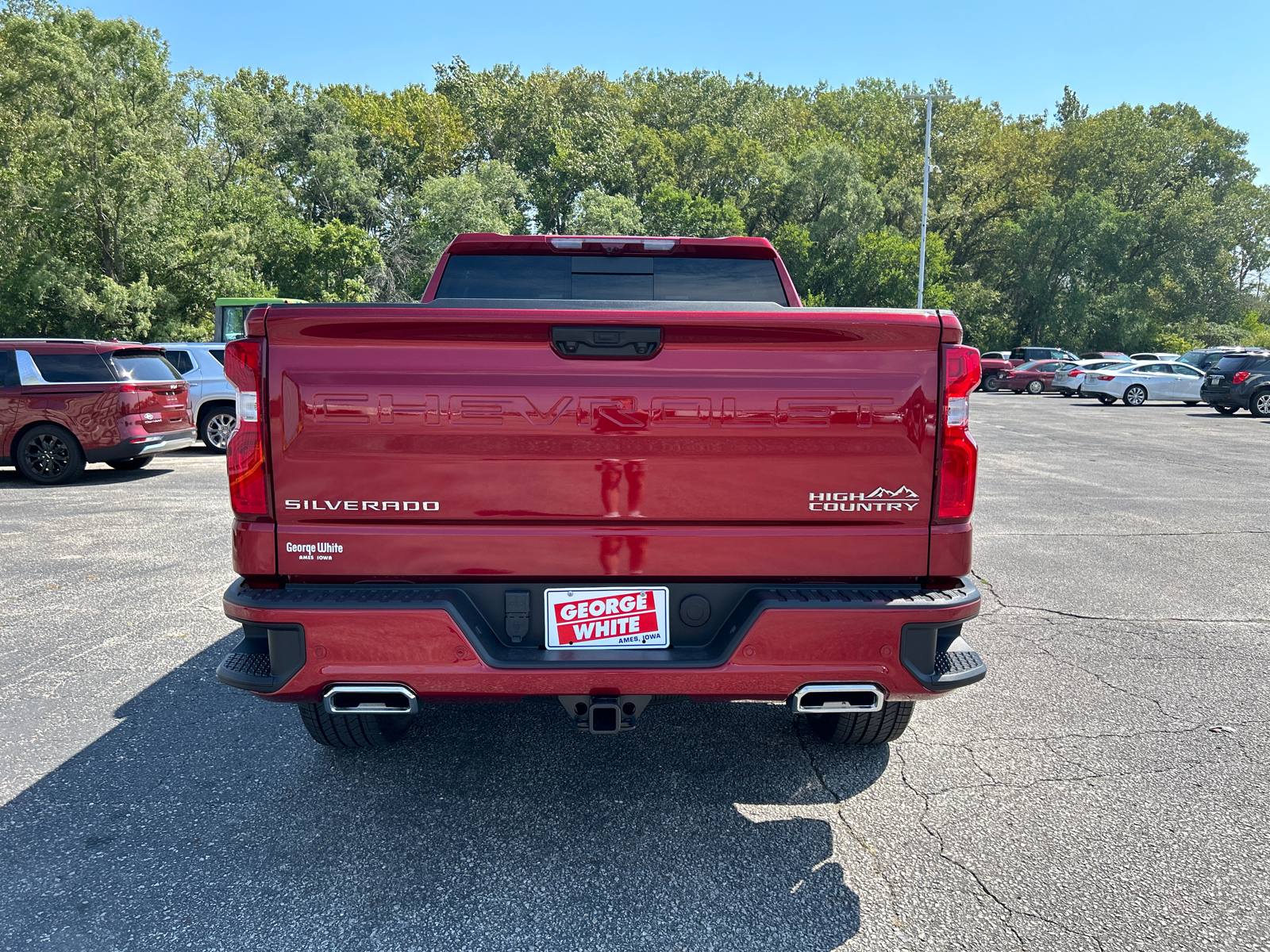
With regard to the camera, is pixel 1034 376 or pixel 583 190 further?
pixel 583 190

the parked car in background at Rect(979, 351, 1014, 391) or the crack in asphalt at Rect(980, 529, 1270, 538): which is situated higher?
the parked car in background at Rect(979, 351, 1014, 391)

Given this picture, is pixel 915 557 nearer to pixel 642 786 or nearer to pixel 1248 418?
pixel 642 786

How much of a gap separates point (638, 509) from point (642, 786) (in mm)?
1290

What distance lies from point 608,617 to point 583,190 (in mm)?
57603

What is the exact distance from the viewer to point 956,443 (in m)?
2.63

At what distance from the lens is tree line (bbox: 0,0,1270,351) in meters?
29.0

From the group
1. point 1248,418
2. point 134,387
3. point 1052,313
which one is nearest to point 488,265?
point 134,387

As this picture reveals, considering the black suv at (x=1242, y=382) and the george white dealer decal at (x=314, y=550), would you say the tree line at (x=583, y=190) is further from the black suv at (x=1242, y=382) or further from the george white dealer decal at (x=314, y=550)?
the george white dealer decal at (x=314, y=550)

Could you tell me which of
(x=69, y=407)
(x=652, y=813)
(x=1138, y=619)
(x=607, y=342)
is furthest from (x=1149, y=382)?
(x=607, y=342)

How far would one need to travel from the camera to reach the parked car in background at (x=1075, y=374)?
30.1 meters

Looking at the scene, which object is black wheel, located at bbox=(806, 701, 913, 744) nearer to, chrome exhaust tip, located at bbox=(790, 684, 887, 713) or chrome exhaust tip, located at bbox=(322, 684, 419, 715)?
chrome exhaust tip, located at bbox=(790, 684, 887, 713)

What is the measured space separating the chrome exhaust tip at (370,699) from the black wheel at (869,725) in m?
1.79

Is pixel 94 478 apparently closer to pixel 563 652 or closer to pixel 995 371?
pixel 563 652

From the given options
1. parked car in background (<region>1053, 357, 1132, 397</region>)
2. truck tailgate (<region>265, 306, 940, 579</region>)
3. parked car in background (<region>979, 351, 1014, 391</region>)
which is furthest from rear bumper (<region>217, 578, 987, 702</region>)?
parked car in background (<region>979, 351, 1014, 391</region>)
